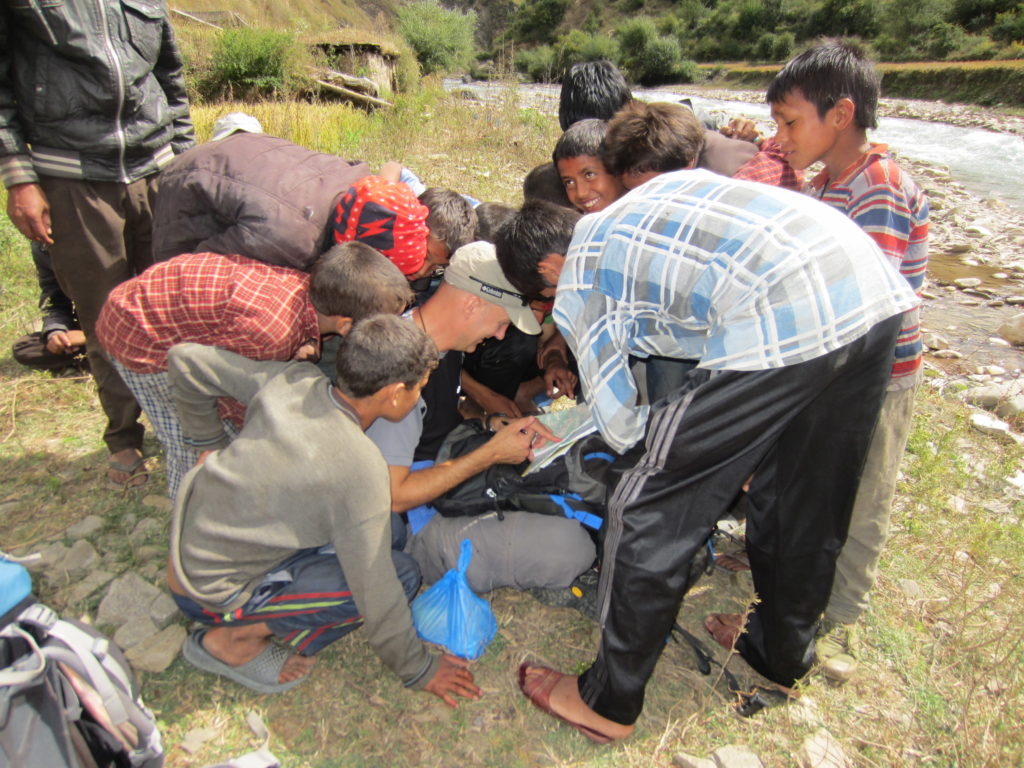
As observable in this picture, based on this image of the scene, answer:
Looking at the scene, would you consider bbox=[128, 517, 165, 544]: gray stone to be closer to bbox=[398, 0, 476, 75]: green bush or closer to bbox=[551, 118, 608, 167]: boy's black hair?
bbox=[551, 118, 608, 167]: boy's black hair

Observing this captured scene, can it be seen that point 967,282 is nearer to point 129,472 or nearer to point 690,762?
point 690,762

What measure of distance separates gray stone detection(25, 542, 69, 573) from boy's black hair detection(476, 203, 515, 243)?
208cm

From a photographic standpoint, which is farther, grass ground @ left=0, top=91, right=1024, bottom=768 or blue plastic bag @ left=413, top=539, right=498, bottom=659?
blue plastic bag @ left=413, top=539, right=498, bottom=659

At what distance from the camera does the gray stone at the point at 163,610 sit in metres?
2.15

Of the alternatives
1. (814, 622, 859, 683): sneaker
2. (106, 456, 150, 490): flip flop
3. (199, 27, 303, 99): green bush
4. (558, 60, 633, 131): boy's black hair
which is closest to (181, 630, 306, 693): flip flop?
(106, 456, 150, 490): flip flop

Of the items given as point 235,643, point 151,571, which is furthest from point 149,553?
point 235,643

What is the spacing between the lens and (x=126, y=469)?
2719 millimetres

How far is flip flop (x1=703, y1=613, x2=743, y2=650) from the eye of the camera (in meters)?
2.15

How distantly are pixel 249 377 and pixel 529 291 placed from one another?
93cm

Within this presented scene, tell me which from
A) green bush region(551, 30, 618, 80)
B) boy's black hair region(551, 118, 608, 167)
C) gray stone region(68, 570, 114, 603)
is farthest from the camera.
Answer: green bush region(551, 30, 618, 80)

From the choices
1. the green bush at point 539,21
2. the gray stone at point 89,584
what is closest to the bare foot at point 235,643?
the gray stone at point 89,584

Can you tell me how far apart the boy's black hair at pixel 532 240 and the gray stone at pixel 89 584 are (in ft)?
6.22

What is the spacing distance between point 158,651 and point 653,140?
2.49m

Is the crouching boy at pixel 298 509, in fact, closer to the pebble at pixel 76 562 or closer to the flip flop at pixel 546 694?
the flip flop at pixel 546 694
